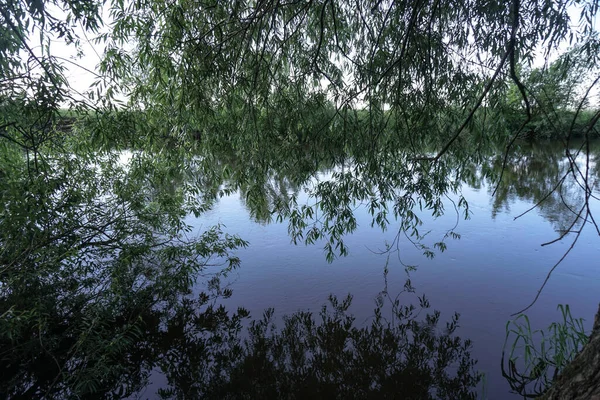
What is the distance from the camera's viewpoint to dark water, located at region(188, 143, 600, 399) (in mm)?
3416

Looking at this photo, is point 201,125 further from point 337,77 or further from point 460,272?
point 460,272

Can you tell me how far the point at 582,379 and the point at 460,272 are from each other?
364 cm

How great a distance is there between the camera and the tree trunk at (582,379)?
764 millimetres

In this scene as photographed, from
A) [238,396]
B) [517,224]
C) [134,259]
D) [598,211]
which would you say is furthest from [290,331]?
[598,211]

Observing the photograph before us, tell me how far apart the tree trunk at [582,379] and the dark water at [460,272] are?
194cm

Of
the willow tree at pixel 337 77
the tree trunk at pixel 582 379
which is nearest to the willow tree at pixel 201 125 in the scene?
the willow tree at pixel 337 77

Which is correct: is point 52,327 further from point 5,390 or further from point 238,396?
point 238,396

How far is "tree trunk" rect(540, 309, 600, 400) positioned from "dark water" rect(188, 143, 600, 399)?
194cm

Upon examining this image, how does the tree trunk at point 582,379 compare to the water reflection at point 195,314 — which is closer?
the tree trunk at point 582,379

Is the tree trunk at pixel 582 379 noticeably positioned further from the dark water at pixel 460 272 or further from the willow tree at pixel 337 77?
the dark water at pixel 460 272

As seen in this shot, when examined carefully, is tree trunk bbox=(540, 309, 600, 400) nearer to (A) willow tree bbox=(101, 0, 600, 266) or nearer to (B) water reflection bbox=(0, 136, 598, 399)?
(A) willow tree bbox=(101, 0, 600, 266)

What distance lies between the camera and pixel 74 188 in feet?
8.73

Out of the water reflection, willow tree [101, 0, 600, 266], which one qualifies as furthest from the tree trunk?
the water reflection

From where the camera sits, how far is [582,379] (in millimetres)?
802
